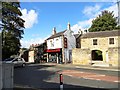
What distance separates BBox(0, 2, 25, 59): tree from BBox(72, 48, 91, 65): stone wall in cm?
1180

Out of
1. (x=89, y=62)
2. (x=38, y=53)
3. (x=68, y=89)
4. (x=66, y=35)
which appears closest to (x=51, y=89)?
(x=68, y=89)

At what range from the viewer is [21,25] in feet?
131

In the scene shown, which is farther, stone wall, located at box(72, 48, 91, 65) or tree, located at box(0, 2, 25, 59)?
stone wall, located at box(72, 48, 91, 65)

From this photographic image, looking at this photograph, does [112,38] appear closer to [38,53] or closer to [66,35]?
[66,35]

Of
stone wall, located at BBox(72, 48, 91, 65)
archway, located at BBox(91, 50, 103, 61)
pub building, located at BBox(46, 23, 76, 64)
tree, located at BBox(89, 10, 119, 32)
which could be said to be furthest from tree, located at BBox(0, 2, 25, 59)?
tree, located at BBox(89, 10, 119, 32)

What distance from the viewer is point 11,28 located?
1473 inches

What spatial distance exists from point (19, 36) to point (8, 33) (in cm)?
488

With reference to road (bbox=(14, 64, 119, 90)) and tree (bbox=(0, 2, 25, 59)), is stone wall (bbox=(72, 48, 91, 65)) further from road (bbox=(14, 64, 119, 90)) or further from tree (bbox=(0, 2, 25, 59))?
road (bbox=(14, 64, 119, 90))

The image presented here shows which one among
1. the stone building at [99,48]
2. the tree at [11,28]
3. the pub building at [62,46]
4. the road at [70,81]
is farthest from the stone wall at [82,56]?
the road at [70,81]

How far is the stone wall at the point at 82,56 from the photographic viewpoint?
45.1 metres

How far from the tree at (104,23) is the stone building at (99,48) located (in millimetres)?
12295

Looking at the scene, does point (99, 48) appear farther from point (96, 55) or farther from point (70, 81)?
point (70, 81)

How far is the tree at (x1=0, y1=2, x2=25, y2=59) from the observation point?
34.5 m

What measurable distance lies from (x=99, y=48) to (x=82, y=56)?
3.57m
